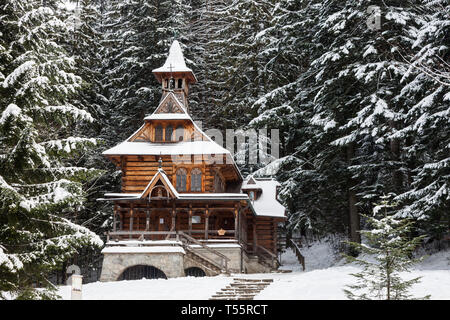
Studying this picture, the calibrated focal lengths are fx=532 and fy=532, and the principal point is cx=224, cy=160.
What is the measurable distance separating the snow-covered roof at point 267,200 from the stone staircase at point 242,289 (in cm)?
1390

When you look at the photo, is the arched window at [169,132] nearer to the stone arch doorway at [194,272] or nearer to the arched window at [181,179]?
the arched window at [181,179]

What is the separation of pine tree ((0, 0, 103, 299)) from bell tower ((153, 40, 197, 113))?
74.7 ft

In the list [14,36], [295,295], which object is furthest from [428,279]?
[14,36]

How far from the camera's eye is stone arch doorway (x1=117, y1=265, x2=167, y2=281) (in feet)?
88.8

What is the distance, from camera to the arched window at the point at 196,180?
32.9 metres

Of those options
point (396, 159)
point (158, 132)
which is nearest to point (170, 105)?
point (158, 132)

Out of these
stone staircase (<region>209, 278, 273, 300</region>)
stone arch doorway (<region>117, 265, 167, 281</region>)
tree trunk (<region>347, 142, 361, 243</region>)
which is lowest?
stone staircase (<region>209, 278, 273, 300</region>)

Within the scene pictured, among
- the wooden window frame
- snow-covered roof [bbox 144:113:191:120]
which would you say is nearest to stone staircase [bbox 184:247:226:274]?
the wooden window frame

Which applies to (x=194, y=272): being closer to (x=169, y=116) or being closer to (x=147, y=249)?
(x=147, y=249)

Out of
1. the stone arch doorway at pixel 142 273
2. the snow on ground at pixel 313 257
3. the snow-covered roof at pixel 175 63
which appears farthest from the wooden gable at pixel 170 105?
the snow on ground at pixel 313 257

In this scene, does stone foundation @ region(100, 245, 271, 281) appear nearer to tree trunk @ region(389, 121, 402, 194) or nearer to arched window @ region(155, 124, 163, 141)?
arched window @ region(155, 124, 163, 141)

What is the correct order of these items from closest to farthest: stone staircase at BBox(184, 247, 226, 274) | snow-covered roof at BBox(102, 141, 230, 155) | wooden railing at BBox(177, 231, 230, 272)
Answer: stone staircase at BBox(184, 247, 226, 274)
wooden railing at BBox(177, 231, 230, 272)
snow-covered roof at BBox(102, 141, 230, 155)
